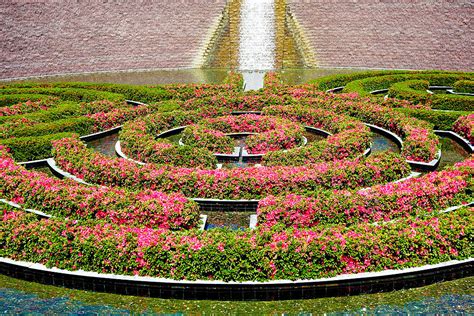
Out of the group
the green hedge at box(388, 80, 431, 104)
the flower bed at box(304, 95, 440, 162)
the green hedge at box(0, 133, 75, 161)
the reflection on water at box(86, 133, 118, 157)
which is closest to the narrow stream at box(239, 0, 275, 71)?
the green hedge at box(388, 80, 431, 104)

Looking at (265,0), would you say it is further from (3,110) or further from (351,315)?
(351,315)

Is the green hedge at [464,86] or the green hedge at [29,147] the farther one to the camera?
the green hedge at [464,86]

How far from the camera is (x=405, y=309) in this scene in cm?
1042

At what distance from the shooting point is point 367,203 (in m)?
13.4

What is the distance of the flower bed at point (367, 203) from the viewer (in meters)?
13.1

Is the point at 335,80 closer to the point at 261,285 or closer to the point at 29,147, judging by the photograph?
the point at 29,147

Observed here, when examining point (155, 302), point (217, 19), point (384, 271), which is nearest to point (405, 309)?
point (384, 271)

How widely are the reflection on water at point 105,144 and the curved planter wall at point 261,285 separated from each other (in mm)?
9245

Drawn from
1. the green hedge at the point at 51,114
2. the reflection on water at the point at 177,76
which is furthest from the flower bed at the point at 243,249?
the reflection on water at the point at 177,76

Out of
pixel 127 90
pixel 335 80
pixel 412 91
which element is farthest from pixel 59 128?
pixel 335 80

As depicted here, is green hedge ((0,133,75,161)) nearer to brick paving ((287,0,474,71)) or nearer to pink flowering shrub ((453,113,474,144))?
pink flowering shrub ((453,113,474,144))

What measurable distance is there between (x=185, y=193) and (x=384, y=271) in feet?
19.6

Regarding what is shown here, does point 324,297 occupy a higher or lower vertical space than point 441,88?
higher

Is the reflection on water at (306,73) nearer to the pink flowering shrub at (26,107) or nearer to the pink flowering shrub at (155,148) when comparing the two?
the pink flowering shrub at (155,148)
